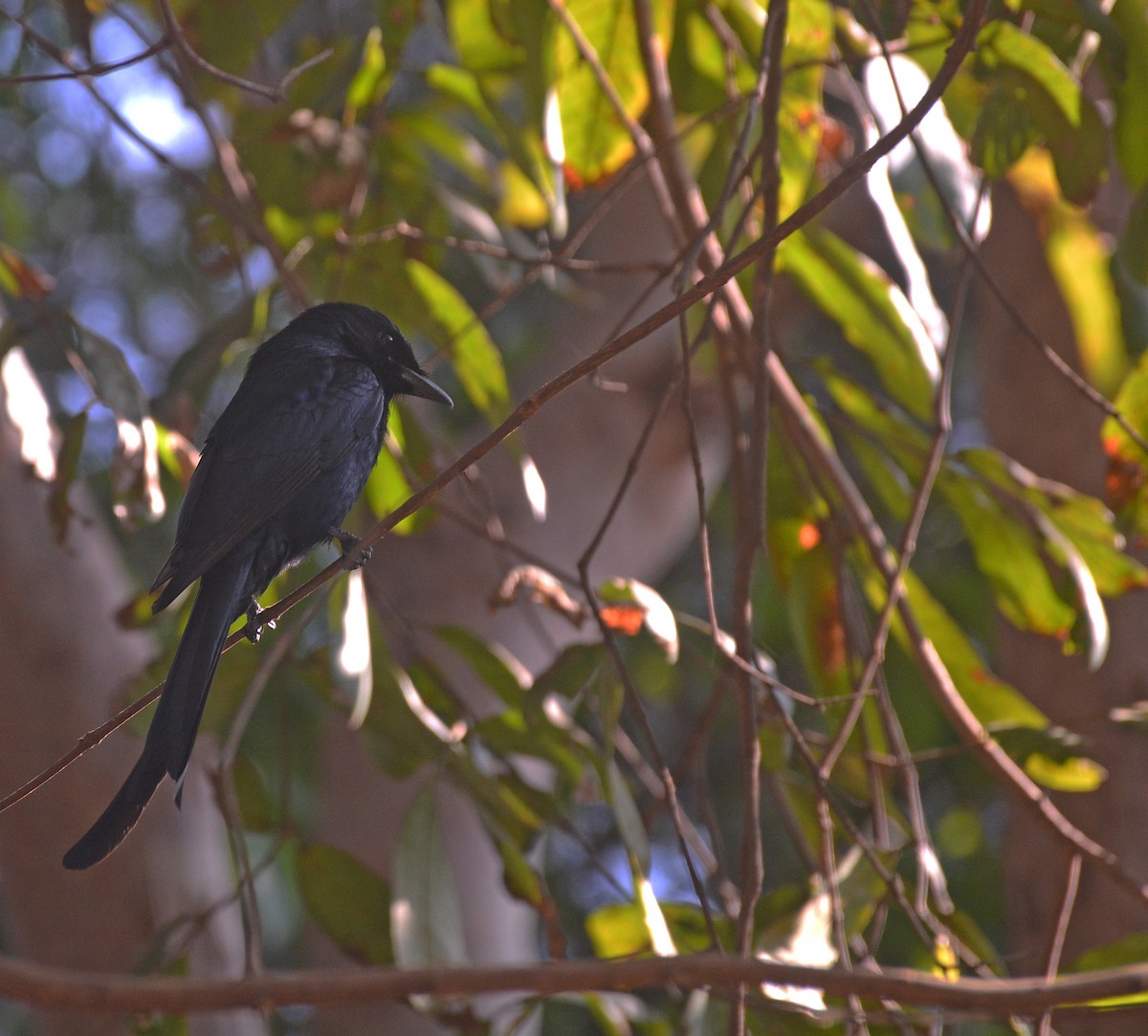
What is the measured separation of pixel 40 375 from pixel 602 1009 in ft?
16.4

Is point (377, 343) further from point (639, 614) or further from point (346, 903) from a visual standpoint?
point (346, 903)

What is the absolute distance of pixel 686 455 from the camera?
546 centimetres

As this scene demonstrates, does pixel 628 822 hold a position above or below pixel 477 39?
below

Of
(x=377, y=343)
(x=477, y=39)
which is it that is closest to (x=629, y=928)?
(x=377, y=343)

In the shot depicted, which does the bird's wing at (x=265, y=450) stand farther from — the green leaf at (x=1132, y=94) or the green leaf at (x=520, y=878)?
the green leaf at (x=1132, y=94)

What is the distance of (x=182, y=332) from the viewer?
26.7 ft

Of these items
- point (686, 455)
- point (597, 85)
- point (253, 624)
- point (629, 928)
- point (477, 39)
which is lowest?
point (629, 928)

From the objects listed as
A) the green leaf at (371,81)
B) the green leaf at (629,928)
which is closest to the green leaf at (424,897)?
the green leaf at (629,928)

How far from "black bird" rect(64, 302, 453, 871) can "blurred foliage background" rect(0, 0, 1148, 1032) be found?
160 millimetres

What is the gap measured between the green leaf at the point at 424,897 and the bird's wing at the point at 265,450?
91cm

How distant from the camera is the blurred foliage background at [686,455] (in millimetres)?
3006

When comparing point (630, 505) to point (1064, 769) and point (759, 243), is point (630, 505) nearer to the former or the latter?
point (1064, 769)

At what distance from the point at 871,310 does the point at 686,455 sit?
1910 mm

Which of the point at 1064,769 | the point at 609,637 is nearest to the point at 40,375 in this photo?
the point at 609,637
